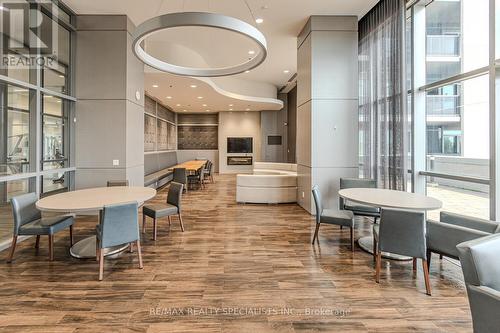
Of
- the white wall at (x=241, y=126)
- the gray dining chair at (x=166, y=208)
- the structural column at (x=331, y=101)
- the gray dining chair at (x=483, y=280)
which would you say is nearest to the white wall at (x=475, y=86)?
the structural column at (x=331, y=101)

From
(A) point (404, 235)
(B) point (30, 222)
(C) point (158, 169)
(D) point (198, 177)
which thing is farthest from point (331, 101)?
(C) point (158, 169)

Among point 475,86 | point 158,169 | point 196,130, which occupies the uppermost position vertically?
point 196,130

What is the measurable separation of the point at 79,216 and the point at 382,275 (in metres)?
5.57

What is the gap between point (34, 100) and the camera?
14.4 ft

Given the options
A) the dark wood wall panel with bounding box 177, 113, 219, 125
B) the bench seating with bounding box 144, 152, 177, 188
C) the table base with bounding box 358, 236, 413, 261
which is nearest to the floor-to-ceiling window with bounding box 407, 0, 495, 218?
the table base with bounding box 358, 236, 413, 261

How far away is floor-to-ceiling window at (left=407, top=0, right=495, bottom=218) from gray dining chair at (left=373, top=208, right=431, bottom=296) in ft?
4.27

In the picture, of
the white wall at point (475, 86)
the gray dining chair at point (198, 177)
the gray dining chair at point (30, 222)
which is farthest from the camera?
the gray dining chair at point (198, 177)

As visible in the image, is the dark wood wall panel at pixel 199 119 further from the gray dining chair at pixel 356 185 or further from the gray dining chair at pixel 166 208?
the gray dining chair at pixel 356 185

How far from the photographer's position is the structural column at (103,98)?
541 cm

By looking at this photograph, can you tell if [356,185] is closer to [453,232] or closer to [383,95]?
[383,95]

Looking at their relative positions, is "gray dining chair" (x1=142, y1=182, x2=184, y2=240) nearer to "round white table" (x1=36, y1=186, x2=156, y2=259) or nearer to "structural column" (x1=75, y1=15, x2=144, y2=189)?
"round white table" (x1=36, y1=186, x2=156, y2=259)

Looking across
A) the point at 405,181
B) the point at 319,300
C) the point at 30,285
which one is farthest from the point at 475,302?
the point at 30,285

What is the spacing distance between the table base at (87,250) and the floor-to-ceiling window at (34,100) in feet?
3.56

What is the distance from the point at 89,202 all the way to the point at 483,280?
3.73 meters
